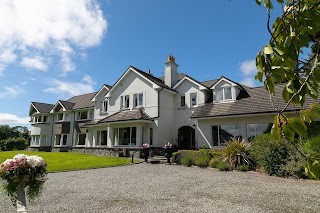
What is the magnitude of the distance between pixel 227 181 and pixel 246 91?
45.2 ft

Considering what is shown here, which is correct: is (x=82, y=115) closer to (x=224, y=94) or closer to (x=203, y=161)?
(x=224, y=94)

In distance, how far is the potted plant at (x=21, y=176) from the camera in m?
5.00

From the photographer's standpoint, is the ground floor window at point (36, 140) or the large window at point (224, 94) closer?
the large window at point (224, 94)

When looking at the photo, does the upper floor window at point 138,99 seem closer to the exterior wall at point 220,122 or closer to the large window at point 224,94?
the exterior wall at point 220,122

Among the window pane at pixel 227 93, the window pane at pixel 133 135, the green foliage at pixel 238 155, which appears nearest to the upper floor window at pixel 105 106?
the window pane at pixel 133 135

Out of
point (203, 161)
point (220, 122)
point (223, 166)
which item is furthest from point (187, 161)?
point (220, 122)

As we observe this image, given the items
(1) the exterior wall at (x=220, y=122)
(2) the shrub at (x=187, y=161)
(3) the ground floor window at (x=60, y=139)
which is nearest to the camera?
(2) the shrub at (x=187, y=161)

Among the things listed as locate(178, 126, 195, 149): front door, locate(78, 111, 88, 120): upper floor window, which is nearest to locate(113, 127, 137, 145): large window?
locate(178, 126, 195, 149): front door

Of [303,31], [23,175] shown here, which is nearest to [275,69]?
[303,31]

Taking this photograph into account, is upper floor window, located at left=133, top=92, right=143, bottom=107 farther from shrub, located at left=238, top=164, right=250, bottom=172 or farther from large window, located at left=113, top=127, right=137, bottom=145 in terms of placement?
shrub, located at left=238, top=164, right=250, bottom=172

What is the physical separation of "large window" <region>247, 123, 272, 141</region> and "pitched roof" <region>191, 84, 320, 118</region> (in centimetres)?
140

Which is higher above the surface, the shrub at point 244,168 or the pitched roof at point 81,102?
the pitched roof at point 81,102

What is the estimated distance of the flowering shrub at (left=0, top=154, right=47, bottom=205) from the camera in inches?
197

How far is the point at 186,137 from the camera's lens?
82.9 feet
